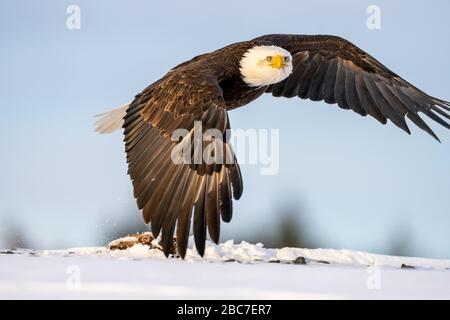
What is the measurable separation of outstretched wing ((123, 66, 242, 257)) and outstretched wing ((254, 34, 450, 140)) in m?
1.43

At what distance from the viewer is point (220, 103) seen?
194 inches

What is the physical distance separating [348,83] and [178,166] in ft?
8.27

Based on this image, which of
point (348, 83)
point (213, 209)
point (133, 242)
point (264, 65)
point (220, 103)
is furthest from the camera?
point (348, 83)

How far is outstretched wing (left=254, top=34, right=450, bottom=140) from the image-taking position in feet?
20.6

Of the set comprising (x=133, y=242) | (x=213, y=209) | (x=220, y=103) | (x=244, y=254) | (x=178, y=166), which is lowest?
(x=244, y=254)

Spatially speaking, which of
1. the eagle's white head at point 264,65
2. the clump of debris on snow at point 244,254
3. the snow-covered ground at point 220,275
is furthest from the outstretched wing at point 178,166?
the clump of debris on snow at point 244,254

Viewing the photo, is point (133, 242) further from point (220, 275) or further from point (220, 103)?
point (220, 103)

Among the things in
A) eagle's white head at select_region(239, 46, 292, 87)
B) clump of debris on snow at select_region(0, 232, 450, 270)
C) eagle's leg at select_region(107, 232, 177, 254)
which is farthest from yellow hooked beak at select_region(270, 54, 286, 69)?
eagle's leg at select_region(107, 232, 177, 254)

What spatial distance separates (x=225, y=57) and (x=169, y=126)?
52.1 inches

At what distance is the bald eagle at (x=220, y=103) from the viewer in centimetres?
443

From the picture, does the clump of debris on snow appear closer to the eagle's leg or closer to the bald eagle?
the eagle's leg

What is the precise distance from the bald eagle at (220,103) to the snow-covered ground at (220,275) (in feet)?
0.90

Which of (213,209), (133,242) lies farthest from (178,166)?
(133,242)

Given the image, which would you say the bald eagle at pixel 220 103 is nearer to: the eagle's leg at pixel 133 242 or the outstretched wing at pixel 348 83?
the outstretched wing at pixel 348 83
